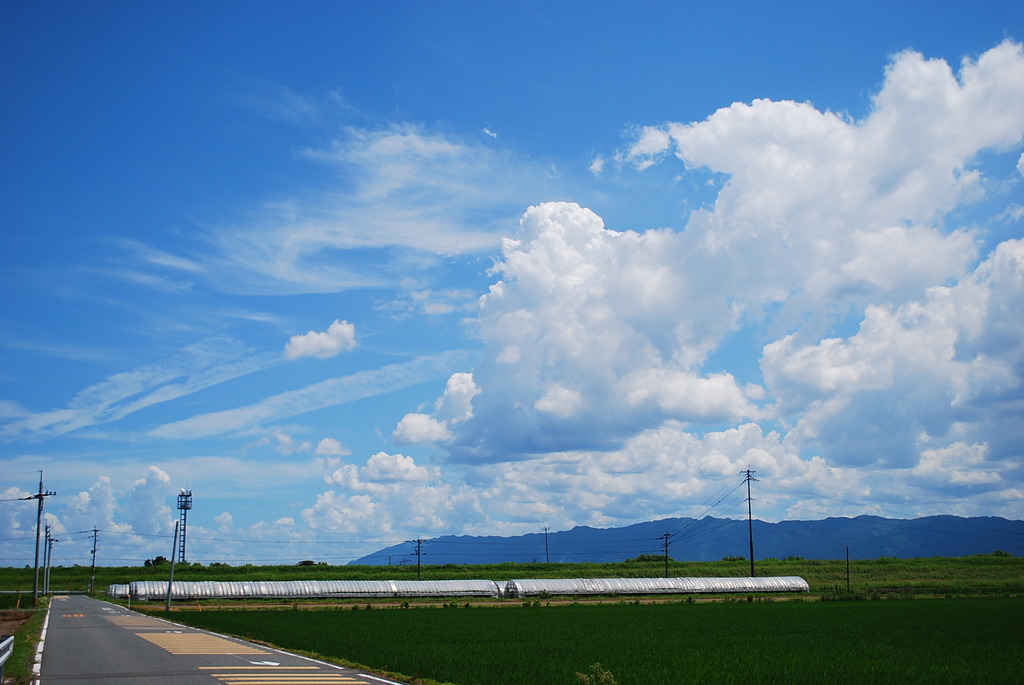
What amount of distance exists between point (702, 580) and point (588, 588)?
16812 millimetres

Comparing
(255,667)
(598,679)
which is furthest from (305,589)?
(598,679)

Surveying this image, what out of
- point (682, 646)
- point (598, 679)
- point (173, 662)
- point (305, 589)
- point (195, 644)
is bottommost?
point (305, 589)

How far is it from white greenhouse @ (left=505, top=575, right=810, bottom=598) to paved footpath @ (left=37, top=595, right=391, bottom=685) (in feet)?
226

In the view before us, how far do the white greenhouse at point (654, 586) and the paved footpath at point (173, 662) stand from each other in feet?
226

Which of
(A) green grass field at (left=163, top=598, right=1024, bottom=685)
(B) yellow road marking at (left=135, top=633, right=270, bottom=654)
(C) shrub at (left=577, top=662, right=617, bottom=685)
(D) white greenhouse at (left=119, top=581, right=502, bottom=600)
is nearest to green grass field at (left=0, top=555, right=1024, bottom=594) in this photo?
(D) white greenhouse at (left=119, top=581, right=502, bottom=600)

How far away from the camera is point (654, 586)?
359 feet

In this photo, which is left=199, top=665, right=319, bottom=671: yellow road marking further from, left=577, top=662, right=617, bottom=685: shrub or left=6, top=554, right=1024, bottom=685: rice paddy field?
left=577, top=662, right=617, bottom=685: shrub

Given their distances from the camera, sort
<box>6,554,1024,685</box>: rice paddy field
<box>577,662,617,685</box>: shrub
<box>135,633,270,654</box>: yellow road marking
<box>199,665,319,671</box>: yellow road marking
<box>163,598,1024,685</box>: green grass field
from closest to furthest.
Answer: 1. <box>577,662,617,685</box>: shrub
2. <box>199,665,319,671</box>: yellow road marking
3. <box>6,554,1024,685</box>: rice paddy field
4. <box>163,598,1024,685</box>: green grass field
5. <box>135,633,270,654</box>: yellow road marking

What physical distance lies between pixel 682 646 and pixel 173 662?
21.4 meters

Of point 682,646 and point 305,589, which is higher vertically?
point 682,646

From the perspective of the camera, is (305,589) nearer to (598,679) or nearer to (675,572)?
(675,572)

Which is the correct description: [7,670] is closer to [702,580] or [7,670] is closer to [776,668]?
[776,668]

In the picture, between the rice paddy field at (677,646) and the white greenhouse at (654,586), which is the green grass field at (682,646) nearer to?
the rice paddy field at (677,646)

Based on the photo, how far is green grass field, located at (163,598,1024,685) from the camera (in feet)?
82.4
